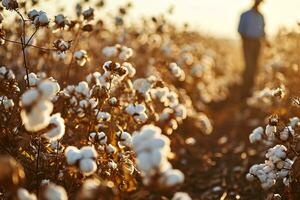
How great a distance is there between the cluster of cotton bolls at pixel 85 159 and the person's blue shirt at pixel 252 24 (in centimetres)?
672

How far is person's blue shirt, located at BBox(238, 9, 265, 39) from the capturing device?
28.1 ft

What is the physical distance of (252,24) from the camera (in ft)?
28.3

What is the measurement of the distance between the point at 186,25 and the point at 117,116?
339 centimetres

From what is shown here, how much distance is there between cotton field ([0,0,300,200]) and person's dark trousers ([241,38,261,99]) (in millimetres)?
1103

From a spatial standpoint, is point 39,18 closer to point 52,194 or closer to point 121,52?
point 121,52

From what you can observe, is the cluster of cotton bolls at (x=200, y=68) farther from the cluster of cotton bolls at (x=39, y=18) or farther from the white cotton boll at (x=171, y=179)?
the white cotton boll at (x=171, y=179)

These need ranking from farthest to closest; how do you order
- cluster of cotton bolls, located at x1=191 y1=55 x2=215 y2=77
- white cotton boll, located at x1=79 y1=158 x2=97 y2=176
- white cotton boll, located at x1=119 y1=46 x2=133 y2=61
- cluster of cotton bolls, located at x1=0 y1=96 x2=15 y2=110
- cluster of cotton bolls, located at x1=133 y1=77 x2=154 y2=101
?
cluster of cotton bolls, located at x1=191 y1=55 x2=215 y2=77 < white cotton boll, located at x1=119 y1=46 x2=133 y2=61 < cluster of cotton bolls, located at x1=133 y1=77 x2=154 y2=101 < cluster of cotton bolls, located at x1=0 y1=96 x2=15 y2=110 < white cotton boll, located at x1=79 y1=158 x2=97 y2=176

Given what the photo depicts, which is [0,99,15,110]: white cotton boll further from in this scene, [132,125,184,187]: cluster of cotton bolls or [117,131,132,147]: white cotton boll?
[132,125,184,187]: cluster of cotton bolls

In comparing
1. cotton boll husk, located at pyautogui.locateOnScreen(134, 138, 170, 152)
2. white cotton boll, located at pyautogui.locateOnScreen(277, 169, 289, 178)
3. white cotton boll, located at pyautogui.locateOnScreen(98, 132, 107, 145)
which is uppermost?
white cotton boll, located at pyautogui.locateOnScreen(98, 132, 107, 145)

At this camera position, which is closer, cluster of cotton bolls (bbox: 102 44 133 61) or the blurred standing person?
cluster of cotton bolls (bbox: 102 44 133 61)

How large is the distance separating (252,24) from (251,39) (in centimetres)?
28

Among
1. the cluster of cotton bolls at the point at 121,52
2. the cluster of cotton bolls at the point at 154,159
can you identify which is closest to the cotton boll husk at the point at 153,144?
the cluster of cotton bolls at the point at 154,159

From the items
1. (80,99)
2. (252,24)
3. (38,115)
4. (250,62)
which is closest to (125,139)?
(80,99)

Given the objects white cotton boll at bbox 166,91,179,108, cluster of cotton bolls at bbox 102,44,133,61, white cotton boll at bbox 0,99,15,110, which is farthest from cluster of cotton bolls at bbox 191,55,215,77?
white cotton boll at bbox 0,99,15,110
